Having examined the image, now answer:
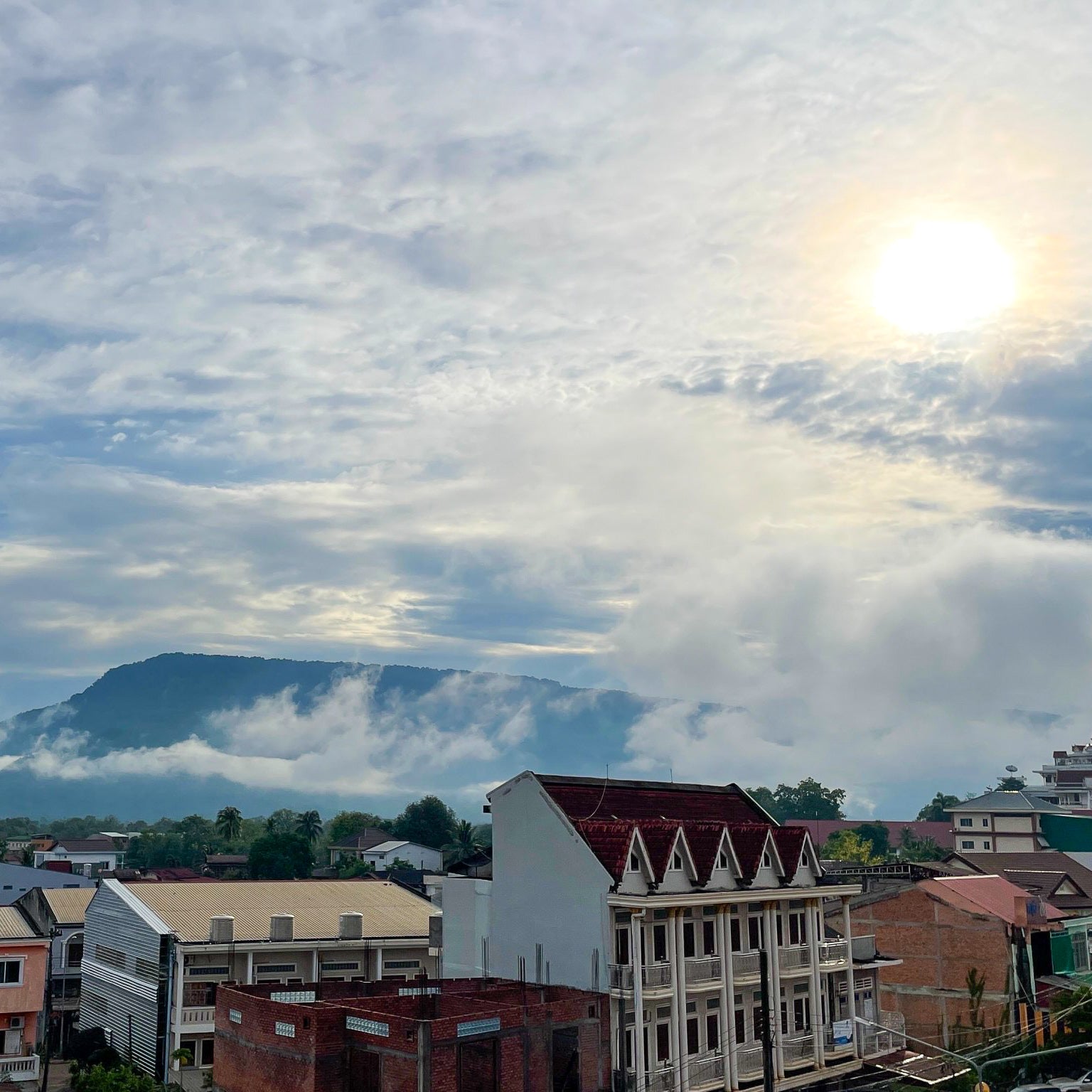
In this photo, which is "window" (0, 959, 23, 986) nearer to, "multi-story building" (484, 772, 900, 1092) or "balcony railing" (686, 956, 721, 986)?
"multi-story building" (484, 772, 900, 1092)

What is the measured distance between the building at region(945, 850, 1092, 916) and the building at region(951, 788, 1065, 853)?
1661 centimetres

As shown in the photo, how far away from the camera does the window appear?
6382 centimetres

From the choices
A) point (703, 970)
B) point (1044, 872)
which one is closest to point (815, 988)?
point (703, 970)

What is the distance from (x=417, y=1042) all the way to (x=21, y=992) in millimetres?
31297

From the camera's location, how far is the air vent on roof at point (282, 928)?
2699 inches

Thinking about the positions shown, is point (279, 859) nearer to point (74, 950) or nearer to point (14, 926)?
point (74, 950)

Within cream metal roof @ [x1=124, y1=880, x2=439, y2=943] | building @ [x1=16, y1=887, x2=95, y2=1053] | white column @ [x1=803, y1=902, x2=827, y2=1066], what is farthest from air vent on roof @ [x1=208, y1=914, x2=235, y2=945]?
white column @ [x1=803, y1=902, x2=827, y2=1066]

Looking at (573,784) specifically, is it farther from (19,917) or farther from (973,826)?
(973,826)

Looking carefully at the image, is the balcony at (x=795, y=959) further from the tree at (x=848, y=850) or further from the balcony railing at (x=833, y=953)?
the tree at (x=848, y=850)

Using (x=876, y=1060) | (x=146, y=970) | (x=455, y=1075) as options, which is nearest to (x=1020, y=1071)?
(x=876, y=1060)

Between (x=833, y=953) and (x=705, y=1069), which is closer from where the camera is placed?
(x=705, y=1069)

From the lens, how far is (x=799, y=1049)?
58.4 meters

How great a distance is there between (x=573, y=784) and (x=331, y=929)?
23411mm

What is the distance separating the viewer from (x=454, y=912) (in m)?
63.0
